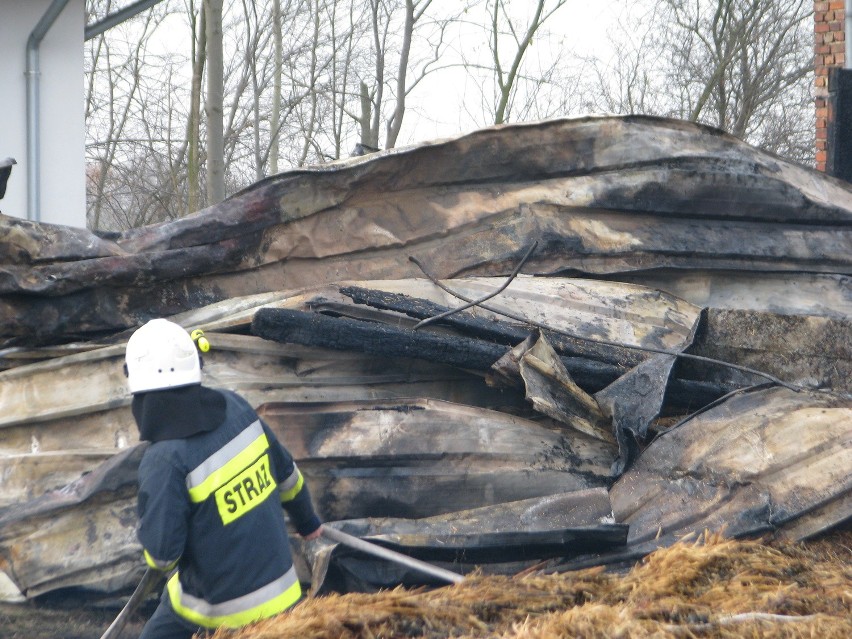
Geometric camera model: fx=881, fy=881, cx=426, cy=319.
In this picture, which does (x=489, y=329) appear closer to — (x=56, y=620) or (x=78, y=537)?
(x=78, y=537)

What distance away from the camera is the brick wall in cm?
920

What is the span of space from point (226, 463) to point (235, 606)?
45 centimetres

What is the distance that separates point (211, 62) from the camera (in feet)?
35.4

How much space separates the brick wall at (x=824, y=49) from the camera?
920cm

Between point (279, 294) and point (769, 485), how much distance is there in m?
2.44

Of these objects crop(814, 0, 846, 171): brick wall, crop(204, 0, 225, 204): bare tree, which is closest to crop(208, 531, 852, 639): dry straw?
crop(814, 0, 846, 171): brick wall

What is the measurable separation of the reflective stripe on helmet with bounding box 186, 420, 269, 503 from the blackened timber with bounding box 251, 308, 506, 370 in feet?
3.72

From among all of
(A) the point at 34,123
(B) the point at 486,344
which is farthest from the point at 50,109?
(B) the point at 486,344

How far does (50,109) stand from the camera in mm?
8562

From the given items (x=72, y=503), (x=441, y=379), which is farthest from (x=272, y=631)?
(x=441, y=379)

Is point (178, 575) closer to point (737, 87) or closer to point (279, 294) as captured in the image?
point (279, 294)

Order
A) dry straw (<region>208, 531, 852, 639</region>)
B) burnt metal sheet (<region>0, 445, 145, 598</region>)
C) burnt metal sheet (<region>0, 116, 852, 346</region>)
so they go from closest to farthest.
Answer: dry straw (<region>208, 531, 852, 639</region>) → burnt metal sheet (<region>0, 445, 145, 598</region>) → burnt metal sheet (<region>0, 116, 852, 346</region>)

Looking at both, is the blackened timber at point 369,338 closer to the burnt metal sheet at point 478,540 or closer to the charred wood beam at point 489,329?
the charred wood beam at point 489,329

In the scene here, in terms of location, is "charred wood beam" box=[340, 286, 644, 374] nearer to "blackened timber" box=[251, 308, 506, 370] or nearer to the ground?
"blackened timber" box=[251, 308, 506, 370]
